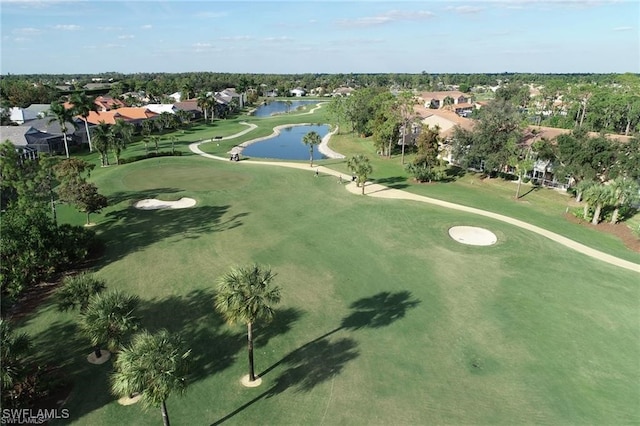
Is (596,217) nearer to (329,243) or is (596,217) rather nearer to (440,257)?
(440,257)

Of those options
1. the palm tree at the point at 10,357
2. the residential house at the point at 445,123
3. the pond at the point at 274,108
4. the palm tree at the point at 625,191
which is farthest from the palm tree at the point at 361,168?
the pond at the point at 274,108

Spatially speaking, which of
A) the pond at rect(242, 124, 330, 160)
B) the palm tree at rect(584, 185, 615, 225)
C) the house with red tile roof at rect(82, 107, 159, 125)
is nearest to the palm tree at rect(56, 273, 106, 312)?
the palm tree at rect(584, 185, 615, 225)

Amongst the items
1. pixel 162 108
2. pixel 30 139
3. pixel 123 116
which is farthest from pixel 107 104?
pixel 30 139

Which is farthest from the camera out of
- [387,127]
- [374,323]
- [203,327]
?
[387,127]

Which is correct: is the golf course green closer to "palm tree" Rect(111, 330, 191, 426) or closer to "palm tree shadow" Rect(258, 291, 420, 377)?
"palm tree shadow" Rect(258, 291, 420, 377)

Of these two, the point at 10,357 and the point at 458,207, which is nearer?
the point at 10,357

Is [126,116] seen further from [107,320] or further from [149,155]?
[107,320]
